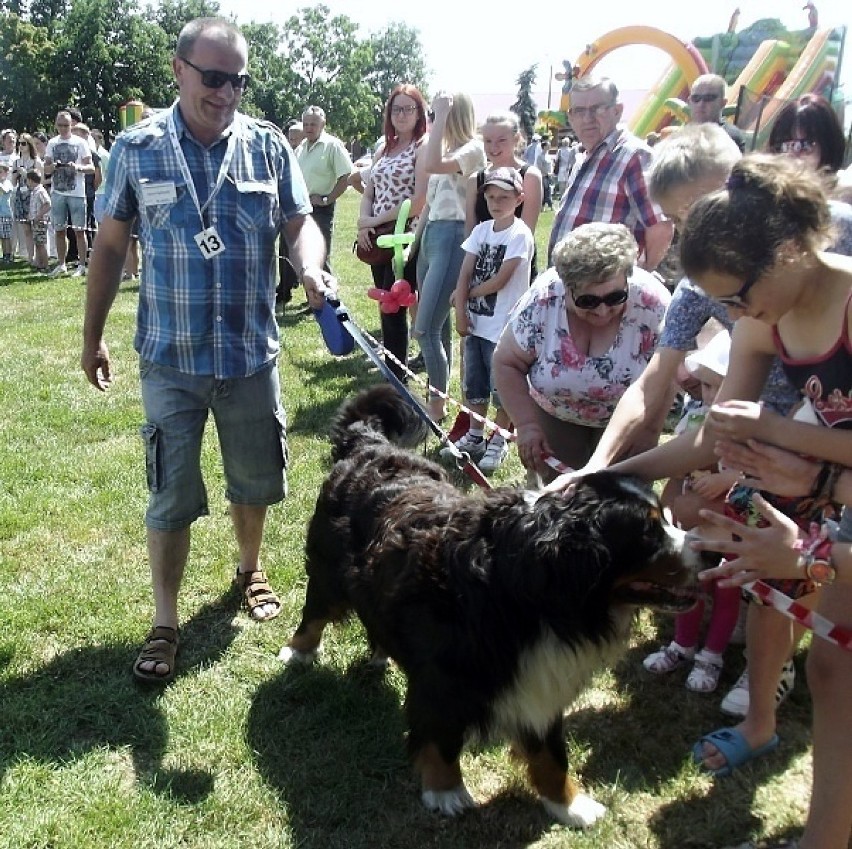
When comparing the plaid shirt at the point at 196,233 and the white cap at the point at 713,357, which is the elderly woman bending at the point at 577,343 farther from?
the plaid shirt at the point at 196,233

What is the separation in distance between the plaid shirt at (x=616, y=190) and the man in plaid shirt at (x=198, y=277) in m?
1.83

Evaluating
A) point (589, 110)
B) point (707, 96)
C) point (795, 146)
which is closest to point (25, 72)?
point (707, 96)

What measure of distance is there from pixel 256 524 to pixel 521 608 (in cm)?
166

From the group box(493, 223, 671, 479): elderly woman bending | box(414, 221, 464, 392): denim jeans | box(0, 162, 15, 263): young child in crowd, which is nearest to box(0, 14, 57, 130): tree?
box(0, 162, 15, 263): young child in crowd

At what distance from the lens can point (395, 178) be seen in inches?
242

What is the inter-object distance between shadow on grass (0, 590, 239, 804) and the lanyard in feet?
5.62

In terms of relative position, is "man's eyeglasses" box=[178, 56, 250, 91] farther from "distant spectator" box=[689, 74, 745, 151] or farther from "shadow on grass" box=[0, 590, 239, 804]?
"distant spectator" box=[689, 74, 745, 151]

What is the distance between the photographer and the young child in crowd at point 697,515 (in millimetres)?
2492

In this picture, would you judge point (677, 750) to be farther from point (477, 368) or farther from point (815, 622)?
point (477, 368)

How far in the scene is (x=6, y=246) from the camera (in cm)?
1374

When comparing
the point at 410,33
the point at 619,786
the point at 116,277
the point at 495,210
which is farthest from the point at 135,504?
the point at 410,33

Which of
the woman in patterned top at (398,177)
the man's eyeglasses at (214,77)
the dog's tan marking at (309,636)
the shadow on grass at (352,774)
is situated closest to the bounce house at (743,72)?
the woman in patterned top at (398,177)

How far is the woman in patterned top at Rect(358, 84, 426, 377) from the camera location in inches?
235

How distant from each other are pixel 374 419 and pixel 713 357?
126 centimetres
